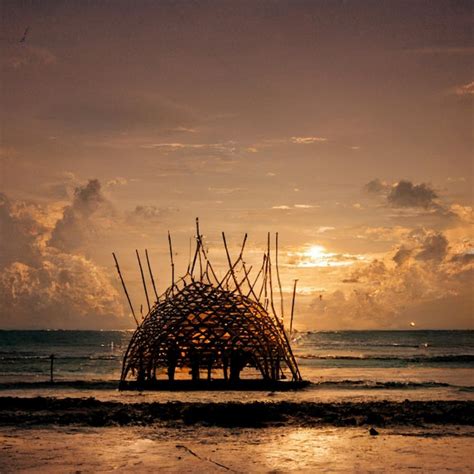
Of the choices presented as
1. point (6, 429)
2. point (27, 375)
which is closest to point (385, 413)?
point (6, 429)

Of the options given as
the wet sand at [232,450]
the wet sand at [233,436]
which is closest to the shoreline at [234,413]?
the wet sand at [233,436]

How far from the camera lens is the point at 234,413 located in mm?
16297

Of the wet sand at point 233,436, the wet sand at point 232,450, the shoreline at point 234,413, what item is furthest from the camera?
the shoreline at point 234,413

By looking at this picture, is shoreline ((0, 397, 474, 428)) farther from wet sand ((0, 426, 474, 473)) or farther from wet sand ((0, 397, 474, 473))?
wet sand ((0, 426, 474, 473))

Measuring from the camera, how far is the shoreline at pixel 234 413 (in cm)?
1523

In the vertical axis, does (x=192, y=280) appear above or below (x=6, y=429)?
above

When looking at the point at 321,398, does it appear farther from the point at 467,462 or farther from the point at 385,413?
the point at 467,462

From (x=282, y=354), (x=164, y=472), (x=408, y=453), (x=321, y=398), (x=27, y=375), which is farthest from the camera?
(x=27, y=375)

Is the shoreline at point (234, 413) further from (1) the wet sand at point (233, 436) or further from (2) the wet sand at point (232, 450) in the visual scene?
(2) the wet sand at point (232, 450)

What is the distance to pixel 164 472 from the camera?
33.7ft

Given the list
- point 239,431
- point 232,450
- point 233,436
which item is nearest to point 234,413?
point 239,431

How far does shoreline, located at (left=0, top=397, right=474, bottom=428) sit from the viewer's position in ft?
50.0

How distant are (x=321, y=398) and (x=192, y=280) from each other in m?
5.48

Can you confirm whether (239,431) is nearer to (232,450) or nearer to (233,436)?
(233,436)
